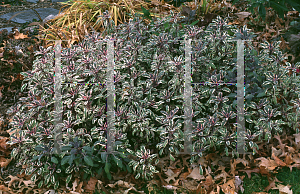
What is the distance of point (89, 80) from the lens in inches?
111

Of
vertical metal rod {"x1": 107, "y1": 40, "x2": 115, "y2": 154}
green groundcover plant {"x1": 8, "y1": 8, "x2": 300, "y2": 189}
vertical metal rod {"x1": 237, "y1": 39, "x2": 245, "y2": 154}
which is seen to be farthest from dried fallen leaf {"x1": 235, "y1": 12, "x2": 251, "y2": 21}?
vertical metal rod {"x1": 107, "y1": 40, "x2": 115, "y2": 154}

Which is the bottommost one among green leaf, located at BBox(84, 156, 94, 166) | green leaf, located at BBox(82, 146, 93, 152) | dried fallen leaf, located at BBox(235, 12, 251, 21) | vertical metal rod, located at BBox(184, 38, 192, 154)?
green leaf, located at BBox(84, 156, 94, 166)

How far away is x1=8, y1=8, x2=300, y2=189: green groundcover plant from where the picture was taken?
8.42ft

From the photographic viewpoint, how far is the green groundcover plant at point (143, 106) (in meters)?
2.57

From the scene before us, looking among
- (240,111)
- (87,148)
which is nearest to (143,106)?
(87,148)

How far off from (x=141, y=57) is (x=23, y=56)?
8.27 feet

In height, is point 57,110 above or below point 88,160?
above

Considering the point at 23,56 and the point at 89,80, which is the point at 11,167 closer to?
the point at 89,80

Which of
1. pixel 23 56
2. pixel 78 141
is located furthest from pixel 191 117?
pixel 23 56

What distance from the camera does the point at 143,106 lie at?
8.70ft

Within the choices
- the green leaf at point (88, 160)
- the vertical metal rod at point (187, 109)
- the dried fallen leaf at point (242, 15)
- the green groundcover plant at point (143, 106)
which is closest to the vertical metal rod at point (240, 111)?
the green groundcover plant at point (143, 106)

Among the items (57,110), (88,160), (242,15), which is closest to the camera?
(88,160)

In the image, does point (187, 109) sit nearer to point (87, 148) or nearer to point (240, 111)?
point (240, 111)

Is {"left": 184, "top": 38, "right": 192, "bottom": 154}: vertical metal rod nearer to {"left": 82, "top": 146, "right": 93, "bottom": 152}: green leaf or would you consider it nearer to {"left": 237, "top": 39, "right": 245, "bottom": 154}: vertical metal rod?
{"left": 237, "top": 39, "right": 245, "bottom": 154}: vertical metal rod
